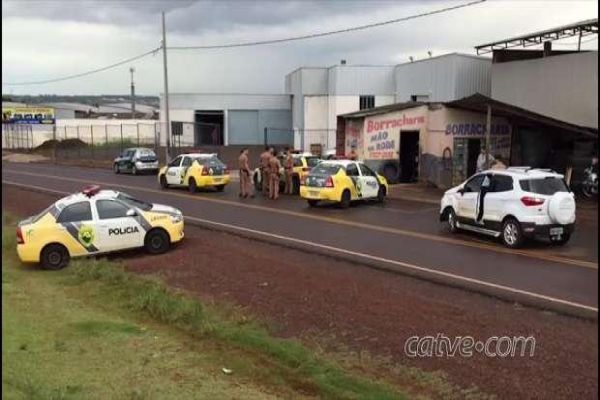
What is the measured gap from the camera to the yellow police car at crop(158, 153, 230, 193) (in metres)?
29.2

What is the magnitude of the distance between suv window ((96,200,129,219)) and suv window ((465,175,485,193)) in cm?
804

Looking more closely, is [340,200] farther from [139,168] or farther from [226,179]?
[139,168]

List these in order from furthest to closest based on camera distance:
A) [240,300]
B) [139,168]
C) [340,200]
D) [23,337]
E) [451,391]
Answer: [139,168] → [340,200] → [240,300] → [23,337] → [451,391]

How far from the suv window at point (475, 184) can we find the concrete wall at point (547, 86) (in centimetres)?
850

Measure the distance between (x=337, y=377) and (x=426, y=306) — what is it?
10.1 ft

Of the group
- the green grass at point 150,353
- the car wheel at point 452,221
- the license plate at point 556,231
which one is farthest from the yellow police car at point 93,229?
the license plate at point 556,231

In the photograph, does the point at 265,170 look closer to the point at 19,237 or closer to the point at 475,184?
the point at 475,184

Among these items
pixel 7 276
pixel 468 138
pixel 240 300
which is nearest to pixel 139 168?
pixel 468 138

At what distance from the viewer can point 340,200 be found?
2316cm

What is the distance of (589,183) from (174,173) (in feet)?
54.0

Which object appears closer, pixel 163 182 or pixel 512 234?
pixel 512 234

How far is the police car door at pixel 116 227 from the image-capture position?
15.4m

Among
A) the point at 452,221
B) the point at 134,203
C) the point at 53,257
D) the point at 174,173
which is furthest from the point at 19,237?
the point at 174,173

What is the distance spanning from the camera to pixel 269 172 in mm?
26266
